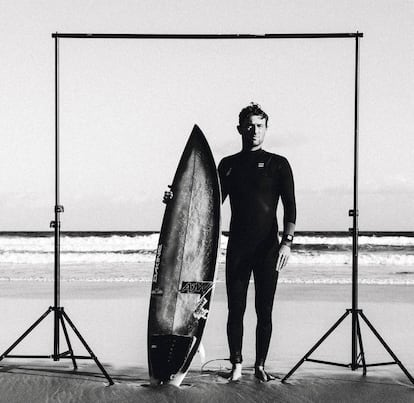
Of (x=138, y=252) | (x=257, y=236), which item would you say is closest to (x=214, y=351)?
(x=257, y=236)

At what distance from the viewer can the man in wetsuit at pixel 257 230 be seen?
12.4 feet

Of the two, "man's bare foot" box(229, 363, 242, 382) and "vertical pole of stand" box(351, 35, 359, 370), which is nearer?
"man's bare foot" box(229, 363, 242, 382)

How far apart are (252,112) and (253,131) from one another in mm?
111

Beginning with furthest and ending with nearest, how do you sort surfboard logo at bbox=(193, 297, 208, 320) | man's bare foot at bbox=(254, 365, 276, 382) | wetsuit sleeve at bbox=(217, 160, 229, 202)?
wetsuit sleeve at bbox=(217, 160, 229, 202) → surfboard logo at bbox=(193, 297, 208, 320) → man's bare foot at bbox=(254, 365, 276, 382)

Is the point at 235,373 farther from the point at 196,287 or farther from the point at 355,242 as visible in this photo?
the point at 355,242

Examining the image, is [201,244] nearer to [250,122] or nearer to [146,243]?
[250,122]

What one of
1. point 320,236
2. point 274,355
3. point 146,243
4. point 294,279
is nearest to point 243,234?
Result: point 274,355

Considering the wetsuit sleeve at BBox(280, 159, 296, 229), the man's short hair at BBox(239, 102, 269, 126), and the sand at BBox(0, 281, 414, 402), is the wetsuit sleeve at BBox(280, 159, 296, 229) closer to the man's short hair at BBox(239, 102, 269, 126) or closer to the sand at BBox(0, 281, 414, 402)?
the man's short hair at BBox(239, 102, 269, 126)

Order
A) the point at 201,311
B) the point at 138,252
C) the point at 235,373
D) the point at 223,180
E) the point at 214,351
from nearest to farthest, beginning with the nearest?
the point at 235,373 < the point at 201,311 < the point at 223,180 < the point at 214,351 < the point at 138,252

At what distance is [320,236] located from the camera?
24922 millimetres

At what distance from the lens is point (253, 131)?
3873 millimetres

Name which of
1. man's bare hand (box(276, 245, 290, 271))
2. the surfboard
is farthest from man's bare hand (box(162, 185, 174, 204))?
man's bare hand (box(276, 245, 290, 271))

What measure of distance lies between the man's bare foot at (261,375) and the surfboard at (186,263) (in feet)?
1.22

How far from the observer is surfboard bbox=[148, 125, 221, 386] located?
12.4ft
